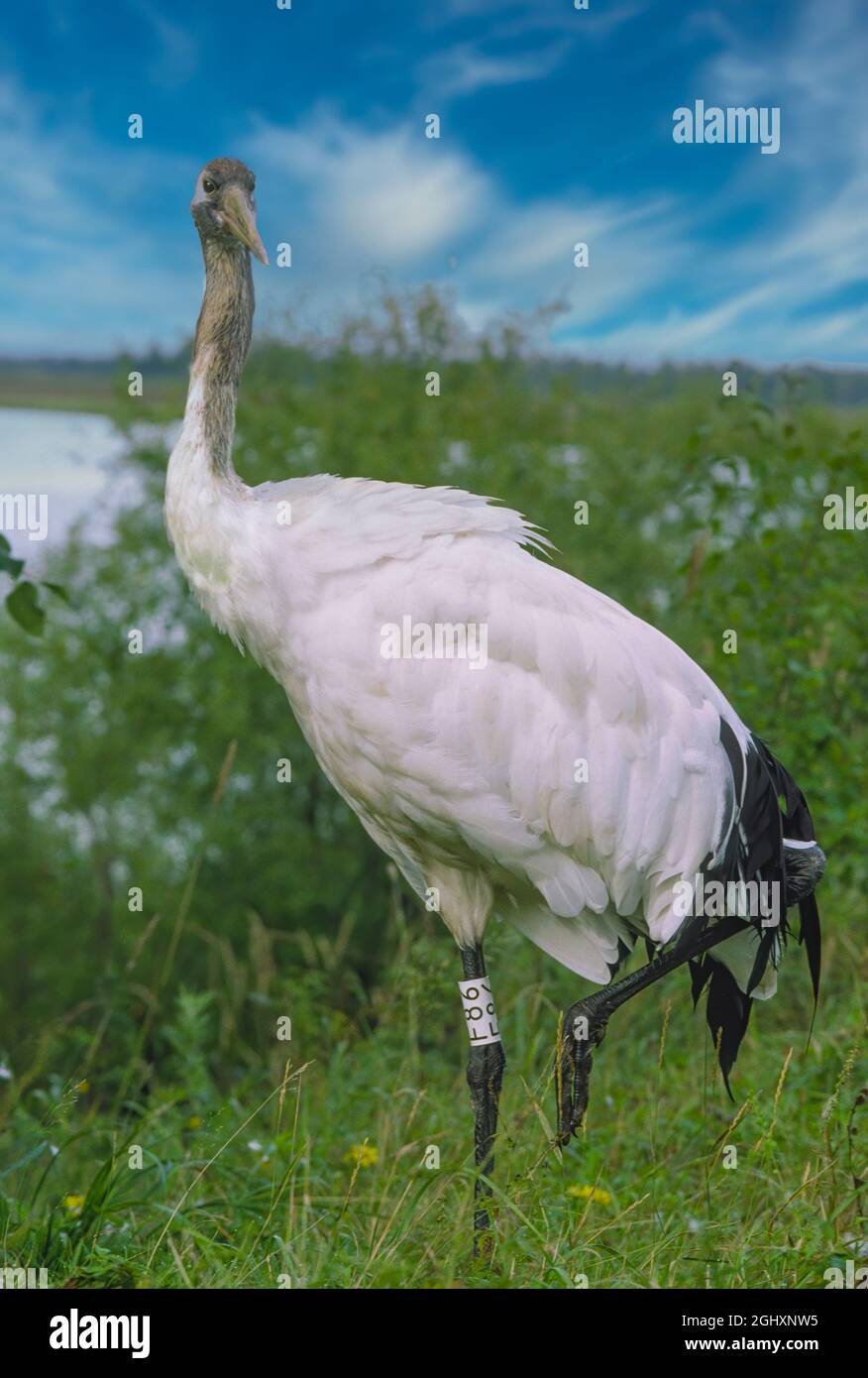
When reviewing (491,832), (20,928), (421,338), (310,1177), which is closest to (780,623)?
(491,832)

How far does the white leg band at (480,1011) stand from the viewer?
13.9 feet

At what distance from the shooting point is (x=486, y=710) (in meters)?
3.77

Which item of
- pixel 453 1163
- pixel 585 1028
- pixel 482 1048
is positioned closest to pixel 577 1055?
pixel 585 1028

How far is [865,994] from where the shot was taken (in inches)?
213

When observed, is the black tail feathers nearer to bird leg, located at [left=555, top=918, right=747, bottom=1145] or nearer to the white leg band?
bird leg, located at [left=555, top=918, right=747, bottom=1145]

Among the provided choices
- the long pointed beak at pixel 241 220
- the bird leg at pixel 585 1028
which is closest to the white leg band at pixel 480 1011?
the bird leg at pixel 585 1028

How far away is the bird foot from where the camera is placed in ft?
12.7

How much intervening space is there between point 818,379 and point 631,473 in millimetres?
4833

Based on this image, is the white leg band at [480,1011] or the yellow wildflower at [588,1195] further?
the white leg band at [480,1011]

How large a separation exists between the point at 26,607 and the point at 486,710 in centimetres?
130

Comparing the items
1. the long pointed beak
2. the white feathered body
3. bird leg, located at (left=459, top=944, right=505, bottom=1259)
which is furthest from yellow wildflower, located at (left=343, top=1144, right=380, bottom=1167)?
the long pointed beak

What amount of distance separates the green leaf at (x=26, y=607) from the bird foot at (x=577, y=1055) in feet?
6.08

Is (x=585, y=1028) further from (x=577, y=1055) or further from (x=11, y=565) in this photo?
(x=11, y=565)

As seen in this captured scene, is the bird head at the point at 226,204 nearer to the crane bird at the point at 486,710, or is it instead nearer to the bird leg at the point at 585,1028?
the crane bird at the point at 486,710
